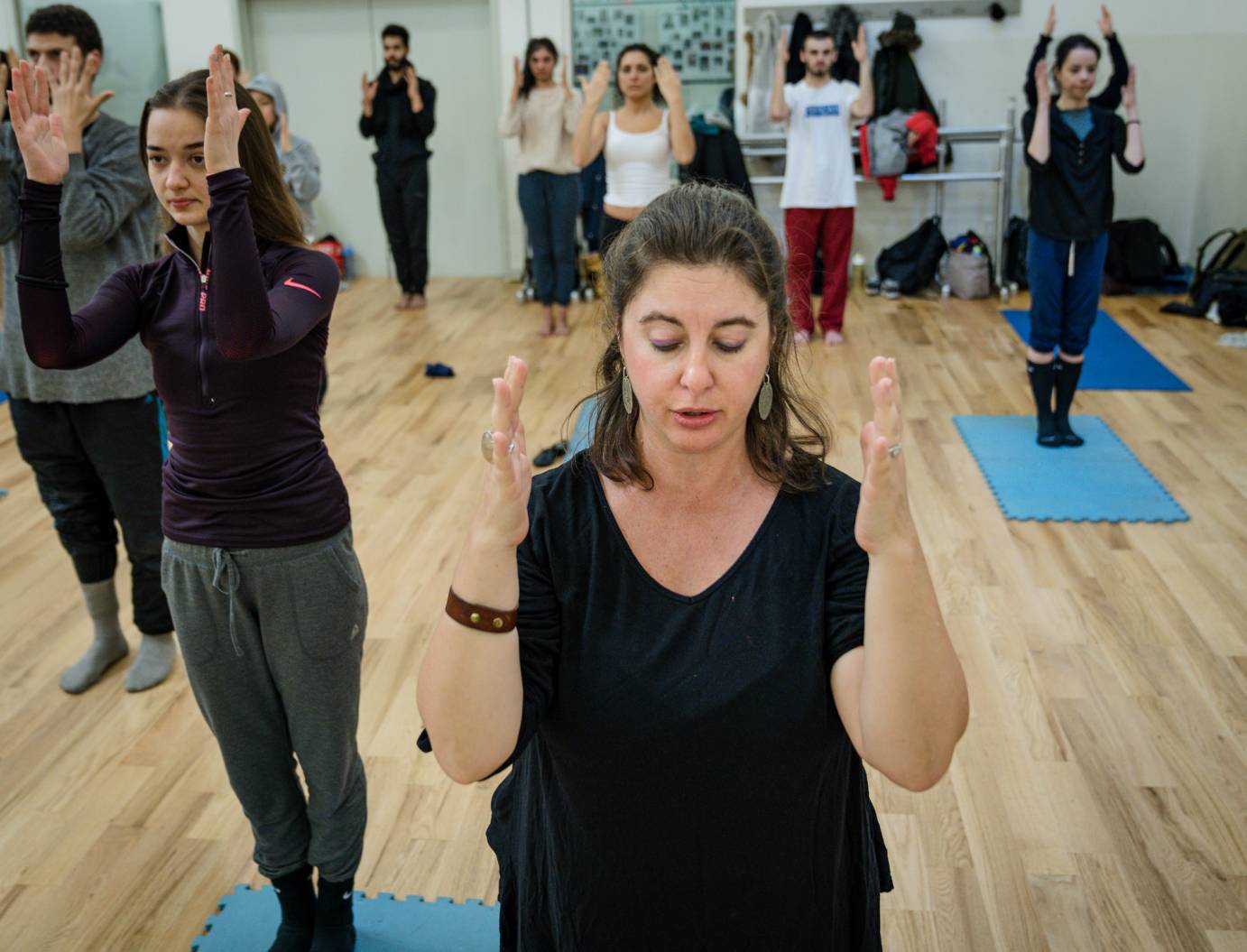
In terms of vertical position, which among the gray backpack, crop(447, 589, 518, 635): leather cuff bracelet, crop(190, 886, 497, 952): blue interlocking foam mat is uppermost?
crop(447, 589, 518, 635): leather cuff bracelet

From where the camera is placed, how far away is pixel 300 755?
2.03 metres

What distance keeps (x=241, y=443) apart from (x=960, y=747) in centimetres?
179

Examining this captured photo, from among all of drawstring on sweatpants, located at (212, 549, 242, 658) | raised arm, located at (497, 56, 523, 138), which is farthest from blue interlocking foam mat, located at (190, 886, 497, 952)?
raised arm, located at (497, 56, 523, 138)

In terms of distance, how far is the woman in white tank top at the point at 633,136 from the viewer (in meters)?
5.77

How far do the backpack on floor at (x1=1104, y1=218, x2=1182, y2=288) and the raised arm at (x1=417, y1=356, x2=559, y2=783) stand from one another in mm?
7078

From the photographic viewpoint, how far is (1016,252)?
7629 millimetres

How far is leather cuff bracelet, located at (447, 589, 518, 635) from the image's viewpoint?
1.23 m

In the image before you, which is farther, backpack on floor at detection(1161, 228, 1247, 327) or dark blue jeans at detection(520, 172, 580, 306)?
dark blue jeans at detection(520, 172, 580, 306)

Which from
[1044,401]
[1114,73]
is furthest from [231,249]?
[1114,73]

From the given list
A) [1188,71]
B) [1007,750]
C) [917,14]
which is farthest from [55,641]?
[1188,71]

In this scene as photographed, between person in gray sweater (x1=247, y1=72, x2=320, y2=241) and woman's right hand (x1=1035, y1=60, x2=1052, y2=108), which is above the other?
woman's right hand (x1=1035, y1=60, x2=1052, y2=108)

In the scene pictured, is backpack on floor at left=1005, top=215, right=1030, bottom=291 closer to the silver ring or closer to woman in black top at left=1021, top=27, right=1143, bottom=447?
woman in black top at left=1021, top=27, right=1143, bottom=447

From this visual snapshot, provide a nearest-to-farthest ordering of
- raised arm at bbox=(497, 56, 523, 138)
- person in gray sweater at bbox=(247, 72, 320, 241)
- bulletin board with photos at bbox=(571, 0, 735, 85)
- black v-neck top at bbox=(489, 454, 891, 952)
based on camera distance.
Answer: black v-neck top at bbox=(489, 454, 891, 952) → person in gray sweater at bbox=(247, 72, 320, 241) → raised arm at bbox=(497, 56, 523, 138) → bulletin board with photos at bbox=(571, 0, 735, 85)

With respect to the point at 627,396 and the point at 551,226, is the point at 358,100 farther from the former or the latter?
the point at 627,396
